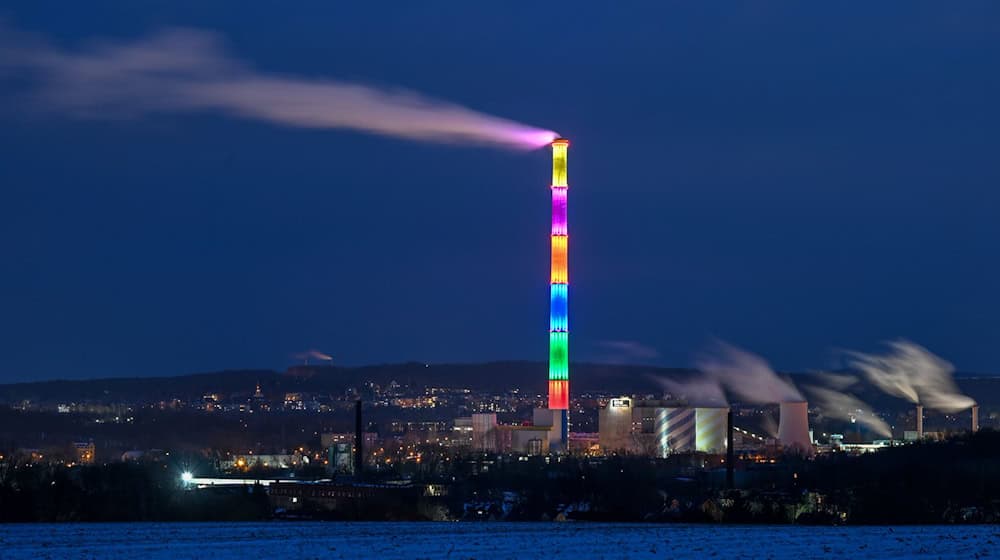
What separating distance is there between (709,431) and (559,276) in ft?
49.9

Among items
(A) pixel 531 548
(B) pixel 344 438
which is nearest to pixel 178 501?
(A) pixel 531 548

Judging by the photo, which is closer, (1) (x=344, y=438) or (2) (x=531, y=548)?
(2) (x=531, y=548)

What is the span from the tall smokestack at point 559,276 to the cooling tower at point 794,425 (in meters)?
13.3

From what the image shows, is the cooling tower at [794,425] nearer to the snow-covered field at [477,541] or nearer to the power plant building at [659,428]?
the power plant building at [659,428]

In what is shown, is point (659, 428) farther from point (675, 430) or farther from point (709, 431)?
point (709, 431)

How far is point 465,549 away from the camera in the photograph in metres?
23.2

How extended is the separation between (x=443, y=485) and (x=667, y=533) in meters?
35.0

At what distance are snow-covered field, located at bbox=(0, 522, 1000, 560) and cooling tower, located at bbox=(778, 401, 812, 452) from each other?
2653 inches

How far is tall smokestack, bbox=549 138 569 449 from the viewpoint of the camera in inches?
3514

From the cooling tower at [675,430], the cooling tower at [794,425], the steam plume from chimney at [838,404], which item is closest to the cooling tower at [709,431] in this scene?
the cooling tower at [675,430]

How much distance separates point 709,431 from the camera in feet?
322

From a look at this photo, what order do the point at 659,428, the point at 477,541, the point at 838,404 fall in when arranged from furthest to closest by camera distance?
the point at 838,404 < the point at 659,428 < the point at 477,541

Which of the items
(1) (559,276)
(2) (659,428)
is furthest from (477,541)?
(2) (659,428)

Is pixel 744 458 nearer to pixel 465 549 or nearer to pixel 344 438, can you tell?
pixel 344 438
